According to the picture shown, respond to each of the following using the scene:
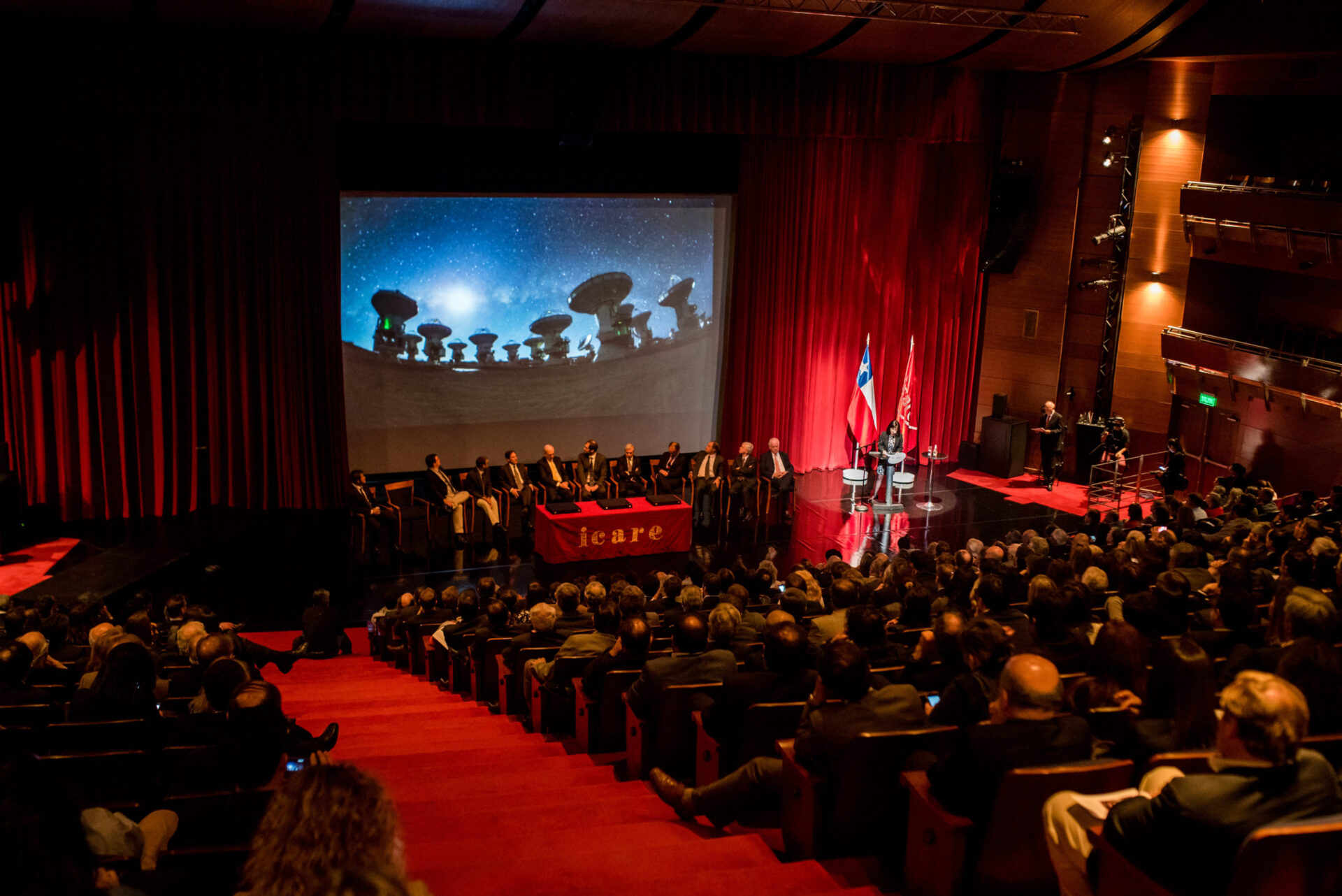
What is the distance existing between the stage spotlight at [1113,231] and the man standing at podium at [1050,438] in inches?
83.9

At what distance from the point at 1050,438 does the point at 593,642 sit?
33.5 ft

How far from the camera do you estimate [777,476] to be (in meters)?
12.8

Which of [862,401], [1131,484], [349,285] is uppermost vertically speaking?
[349,285]

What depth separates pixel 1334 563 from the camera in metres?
6.16

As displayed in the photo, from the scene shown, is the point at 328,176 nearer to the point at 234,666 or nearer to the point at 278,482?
the point at 278,482

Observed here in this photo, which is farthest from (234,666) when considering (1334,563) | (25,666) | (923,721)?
(1334,563)

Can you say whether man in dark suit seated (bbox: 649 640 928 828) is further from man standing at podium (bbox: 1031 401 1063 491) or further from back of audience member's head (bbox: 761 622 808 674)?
man standing at podium (bbox: 1031 401 1063 491)

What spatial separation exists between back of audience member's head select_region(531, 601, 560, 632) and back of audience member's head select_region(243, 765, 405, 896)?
386 centimetres

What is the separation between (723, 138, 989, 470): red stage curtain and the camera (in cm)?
1408

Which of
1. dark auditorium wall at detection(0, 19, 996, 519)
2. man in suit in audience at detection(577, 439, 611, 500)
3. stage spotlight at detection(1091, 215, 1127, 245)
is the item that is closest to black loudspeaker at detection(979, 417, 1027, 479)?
stage spotlight at detection(1091, 215, 1127, 245)

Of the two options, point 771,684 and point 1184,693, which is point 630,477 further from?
point 1184,693

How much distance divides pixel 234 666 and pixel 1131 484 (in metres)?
12.9

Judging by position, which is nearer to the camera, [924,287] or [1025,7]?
[1025,7]

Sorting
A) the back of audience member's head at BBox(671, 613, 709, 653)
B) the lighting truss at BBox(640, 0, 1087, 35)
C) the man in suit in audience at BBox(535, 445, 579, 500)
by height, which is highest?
the lighting truss at BBox(640, 0, 1087, 35)
